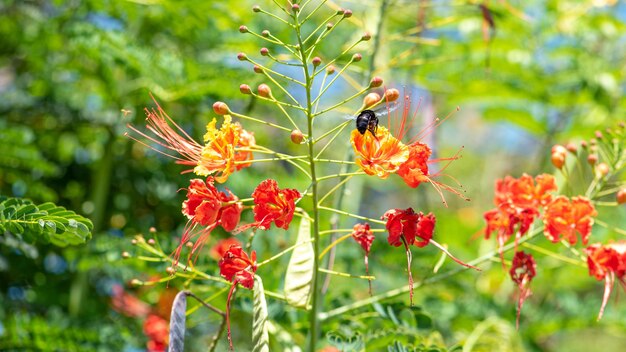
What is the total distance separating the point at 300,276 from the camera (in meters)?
1.35

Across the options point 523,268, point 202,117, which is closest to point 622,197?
point 523,268

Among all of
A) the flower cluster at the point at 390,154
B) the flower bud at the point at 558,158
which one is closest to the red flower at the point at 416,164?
the flower cluster at the point at 390,154

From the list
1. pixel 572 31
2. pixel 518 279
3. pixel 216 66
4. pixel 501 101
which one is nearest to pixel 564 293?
pixel 501 101

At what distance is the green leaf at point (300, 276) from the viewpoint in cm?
134

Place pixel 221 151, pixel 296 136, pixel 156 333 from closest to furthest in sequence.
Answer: pixel 296 136 → pixel 221 151 → pixel 156 333

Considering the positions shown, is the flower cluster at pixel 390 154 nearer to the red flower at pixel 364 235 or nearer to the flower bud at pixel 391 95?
the flower bud at pixel 391 95

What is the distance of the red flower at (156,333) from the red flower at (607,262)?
1.12 m

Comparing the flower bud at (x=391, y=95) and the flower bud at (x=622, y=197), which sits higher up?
the flower bud at (x=391, y=95)

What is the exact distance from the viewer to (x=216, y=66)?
231 centimetres

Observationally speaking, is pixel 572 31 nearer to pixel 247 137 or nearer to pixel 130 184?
pixel 130 184

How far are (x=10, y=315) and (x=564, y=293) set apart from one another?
2.07 m

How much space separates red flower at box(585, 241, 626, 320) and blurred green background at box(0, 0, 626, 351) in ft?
1.32

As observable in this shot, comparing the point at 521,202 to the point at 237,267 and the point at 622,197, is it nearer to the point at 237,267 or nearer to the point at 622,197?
the point at 622,197

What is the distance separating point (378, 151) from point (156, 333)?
1077mm
